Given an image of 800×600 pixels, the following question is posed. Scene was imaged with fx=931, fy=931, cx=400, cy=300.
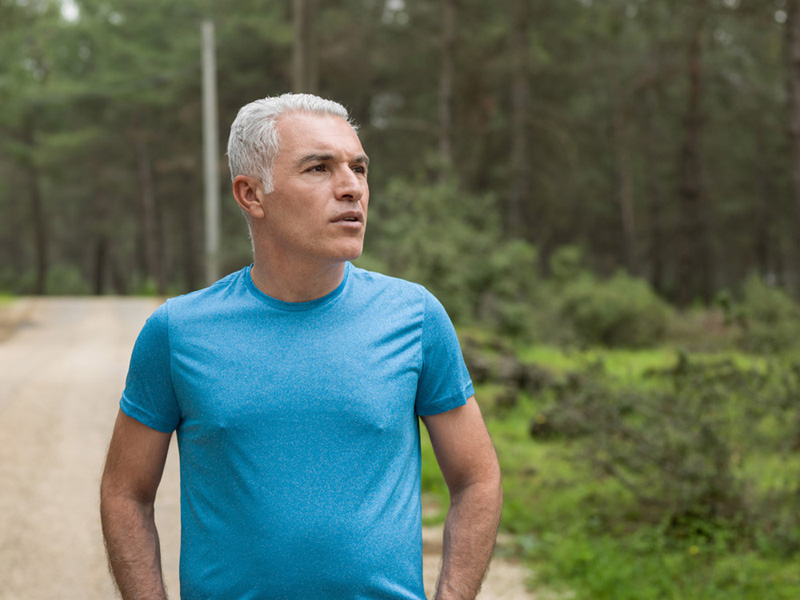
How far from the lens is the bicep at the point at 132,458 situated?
6.83 ft

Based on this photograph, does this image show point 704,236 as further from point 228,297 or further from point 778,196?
point 228,297

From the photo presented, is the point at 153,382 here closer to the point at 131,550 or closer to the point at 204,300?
the point at 204,300

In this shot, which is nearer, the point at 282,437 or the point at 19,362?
the point at 282,437

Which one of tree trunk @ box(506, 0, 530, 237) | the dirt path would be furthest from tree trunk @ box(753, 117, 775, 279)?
the dirt path

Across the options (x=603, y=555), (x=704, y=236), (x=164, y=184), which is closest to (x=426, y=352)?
(x=603, y=555)

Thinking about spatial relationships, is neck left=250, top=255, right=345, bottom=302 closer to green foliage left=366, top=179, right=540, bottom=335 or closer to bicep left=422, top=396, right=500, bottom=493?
bicep left=422, top=396, right=500, bottom=493

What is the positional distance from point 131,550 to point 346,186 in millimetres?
939

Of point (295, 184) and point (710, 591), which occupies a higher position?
point (295, 184)

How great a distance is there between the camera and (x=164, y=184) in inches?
1794

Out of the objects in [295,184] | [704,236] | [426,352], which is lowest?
[704,236]

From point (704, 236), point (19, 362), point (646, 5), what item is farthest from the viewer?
point (704, 236)

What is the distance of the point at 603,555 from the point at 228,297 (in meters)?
4.47

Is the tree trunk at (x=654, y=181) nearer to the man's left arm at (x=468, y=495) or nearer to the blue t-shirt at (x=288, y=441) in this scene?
the man's left arm at (x=468, y=495)

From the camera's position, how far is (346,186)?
202 cm
